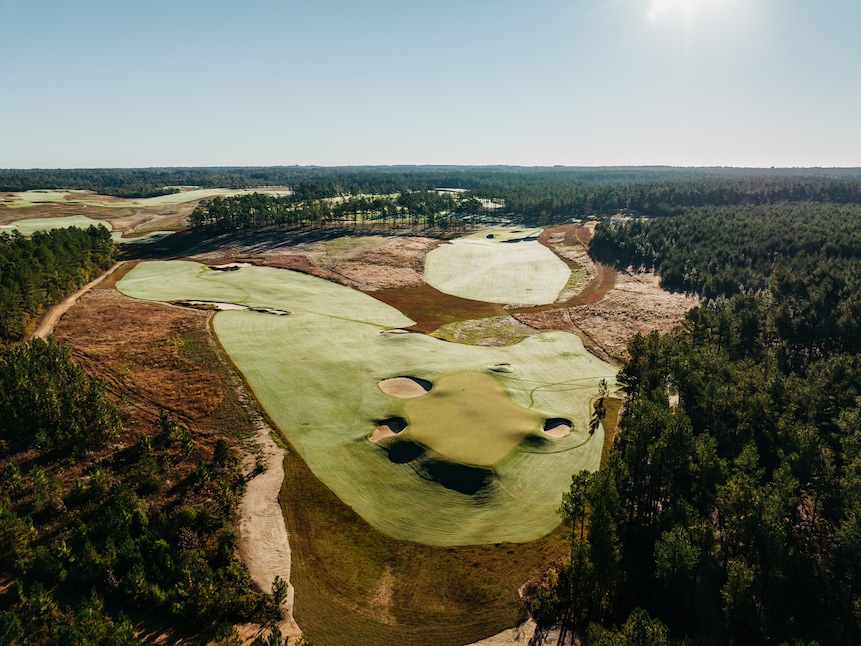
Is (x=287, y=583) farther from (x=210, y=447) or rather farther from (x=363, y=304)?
(x=363, y=304)

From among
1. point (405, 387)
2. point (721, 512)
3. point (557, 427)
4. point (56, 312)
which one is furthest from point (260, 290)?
point (721, 512)

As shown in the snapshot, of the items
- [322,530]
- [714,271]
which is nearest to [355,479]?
[322,530]

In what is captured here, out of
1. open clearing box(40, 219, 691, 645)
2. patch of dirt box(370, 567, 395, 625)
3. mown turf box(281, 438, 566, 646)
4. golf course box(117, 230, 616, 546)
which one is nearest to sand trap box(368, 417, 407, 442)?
golf course box(117, 230, 616, 546)

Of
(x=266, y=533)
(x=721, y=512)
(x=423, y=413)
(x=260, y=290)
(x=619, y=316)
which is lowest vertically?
(x=266, y=533)

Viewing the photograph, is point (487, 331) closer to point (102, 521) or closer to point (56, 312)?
point (102, 521)

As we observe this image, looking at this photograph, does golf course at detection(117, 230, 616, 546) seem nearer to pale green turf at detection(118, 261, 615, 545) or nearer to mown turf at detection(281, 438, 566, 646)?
pale green turf at detection(118, 261, 615, 545)

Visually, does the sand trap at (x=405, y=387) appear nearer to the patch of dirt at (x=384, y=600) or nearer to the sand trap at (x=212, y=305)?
the patch of dirt at (x=384, y=600)
